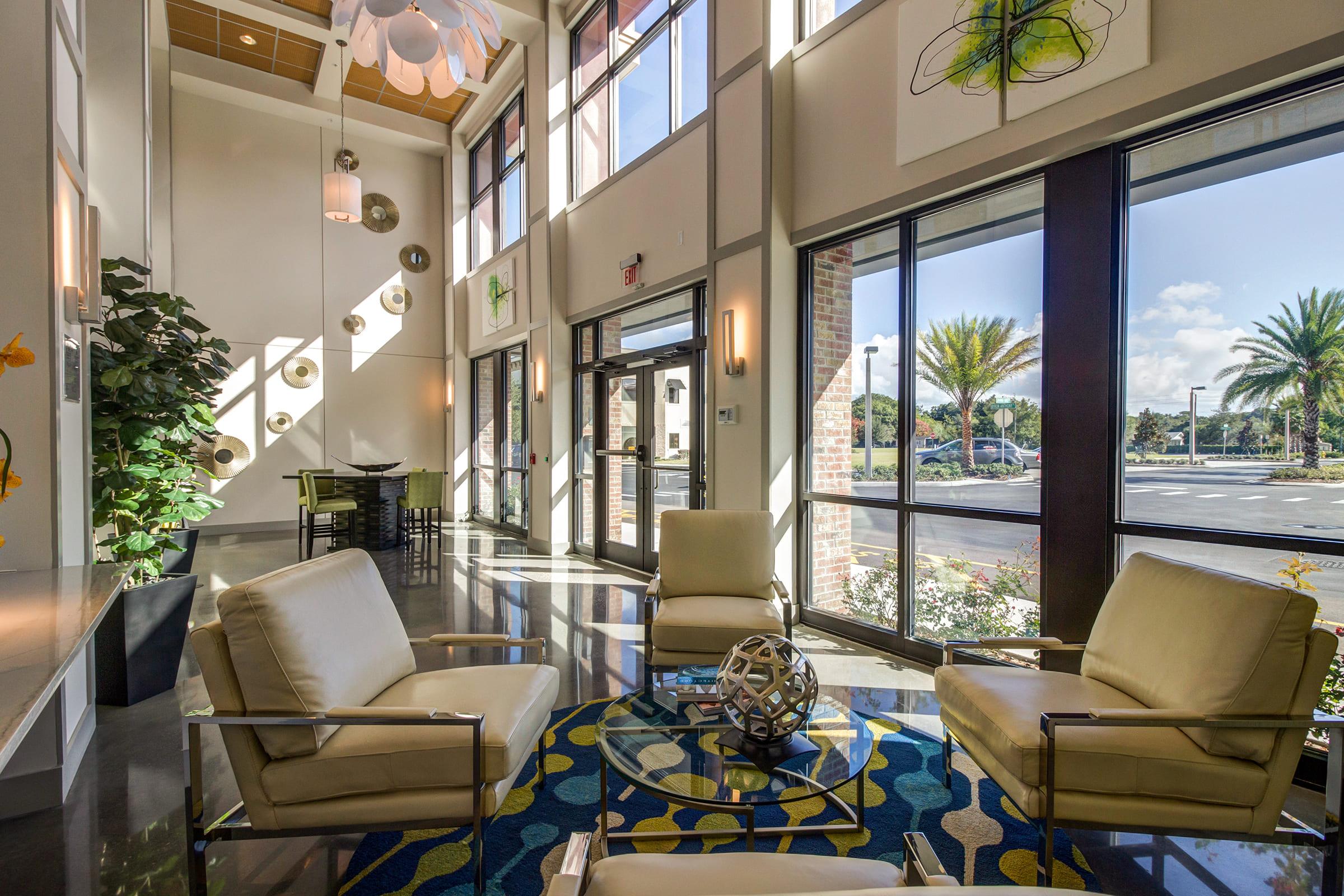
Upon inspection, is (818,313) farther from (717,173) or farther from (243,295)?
(243,295)

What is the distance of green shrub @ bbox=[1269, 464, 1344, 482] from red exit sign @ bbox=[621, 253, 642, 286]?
15.9 feet

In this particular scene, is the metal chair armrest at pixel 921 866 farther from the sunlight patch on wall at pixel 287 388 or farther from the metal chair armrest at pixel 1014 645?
the sunlight patch on wall at pixel 287 388

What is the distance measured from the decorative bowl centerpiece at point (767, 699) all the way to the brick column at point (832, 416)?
8.38 feet

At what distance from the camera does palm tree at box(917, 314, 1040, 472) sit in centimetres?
354

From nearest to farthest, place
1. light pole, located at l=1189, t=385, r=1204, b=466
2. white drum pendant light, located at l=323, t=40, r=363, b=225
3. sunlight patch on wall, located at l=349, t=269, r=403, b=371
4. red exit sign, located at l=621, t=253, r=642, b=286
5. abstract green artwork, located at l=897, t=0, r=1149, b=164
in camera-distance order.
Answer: light pole, located at l=1189, t=385, r=1204, b=466 → abstract green artwork, located at l=897, t=0, r=1149, b=164 → red exit sign, located at l=621, t=253, r=642, b=286 → white drum pendant light, located at l=323, t=40, r=363, b=225 → sunlight patch on wall, located at l=349, t=269, r=403, b=371

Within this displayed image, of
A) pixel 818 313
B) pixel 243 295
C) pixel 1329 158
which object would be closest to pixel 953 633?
pixel 818 313

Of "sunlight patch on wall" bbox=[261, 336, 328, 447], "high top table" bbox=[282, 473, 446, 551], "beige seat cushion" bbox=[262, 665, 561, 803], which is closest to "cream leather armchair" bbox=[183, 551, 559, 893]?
"beige seat cushion" bbox=[262, 665, 561, 803]

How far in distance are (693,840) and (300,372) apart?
974cm

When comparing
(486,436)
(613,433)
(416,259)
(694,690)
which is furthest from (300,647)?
(416,259)

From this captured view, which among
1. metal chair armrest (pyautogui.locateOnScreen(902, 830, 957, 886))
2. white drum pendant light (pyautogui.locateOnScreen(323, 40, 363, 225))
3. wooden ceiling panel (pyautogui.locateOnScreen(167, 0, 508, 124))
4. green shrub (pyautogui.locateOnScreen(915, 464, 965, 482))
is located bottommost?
metal chair armrest (pyautogui.locateOnScreen(902, 830, 957, 886))

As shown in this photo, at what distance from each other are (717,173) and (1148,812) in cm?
472

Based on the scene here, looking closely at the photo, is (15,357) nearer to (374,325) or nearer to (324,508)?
(324,508)

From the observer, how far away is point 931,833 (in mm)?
2232

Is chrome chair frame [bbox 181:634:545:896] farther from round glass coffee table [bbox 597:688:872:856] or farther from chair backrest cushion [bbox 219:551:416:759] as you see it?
round glass coffee table [bbox 597:688:872:856]
